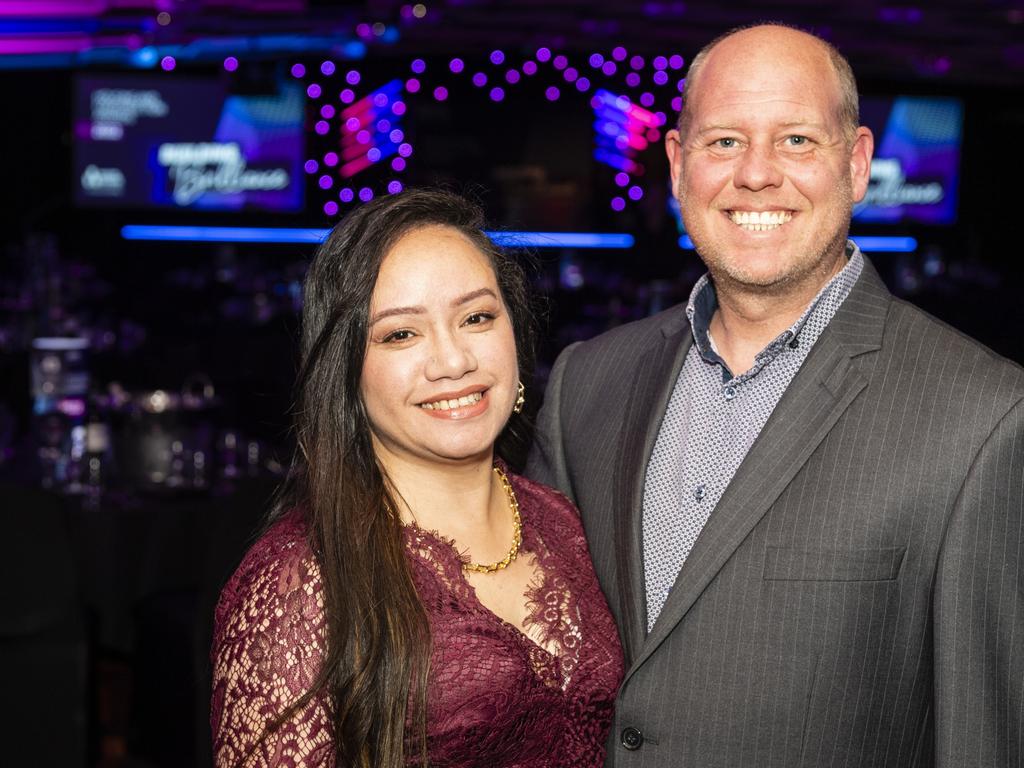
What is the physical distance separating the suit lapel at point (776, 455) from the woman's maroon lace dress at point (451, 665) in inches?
4.3

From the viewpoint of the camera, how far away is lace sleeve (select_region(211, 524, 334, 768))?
5.47ft

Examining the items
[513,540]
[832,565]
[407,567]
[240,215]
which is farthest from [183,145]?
[832,565]

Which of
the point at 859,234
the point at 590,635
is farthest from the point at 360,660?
the point at 859,234

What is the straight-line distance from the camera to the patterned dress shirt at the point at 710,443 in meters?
1.94

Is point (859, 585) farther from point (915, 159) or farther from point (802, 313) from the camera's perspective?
point (915, 159)

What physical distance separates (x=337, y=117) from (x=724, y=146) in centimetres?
928

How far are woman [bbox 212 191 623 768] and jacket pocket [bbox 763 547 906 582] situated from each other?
306mm

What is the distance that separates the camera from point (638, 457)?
2037 mm

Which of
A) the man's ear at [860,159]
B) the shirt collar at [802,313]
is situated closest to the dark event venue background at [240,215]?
the shirt collar at [802,313]

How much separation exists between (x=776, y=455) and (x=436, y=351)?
53cm

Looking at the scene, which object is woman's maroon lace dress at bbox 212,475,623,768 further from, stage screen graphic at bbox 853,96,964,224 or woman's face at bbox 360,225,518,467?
stage screen graphic at bbox 853,96,964,224

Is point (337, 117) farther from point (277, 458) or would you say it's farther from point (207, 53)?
point (277, 458)

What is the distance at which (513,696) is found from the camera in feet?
5.84

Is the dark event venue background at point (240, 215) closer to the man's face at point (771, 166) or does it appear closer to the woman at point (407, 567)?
Answer: the woman at point (407, 567)
